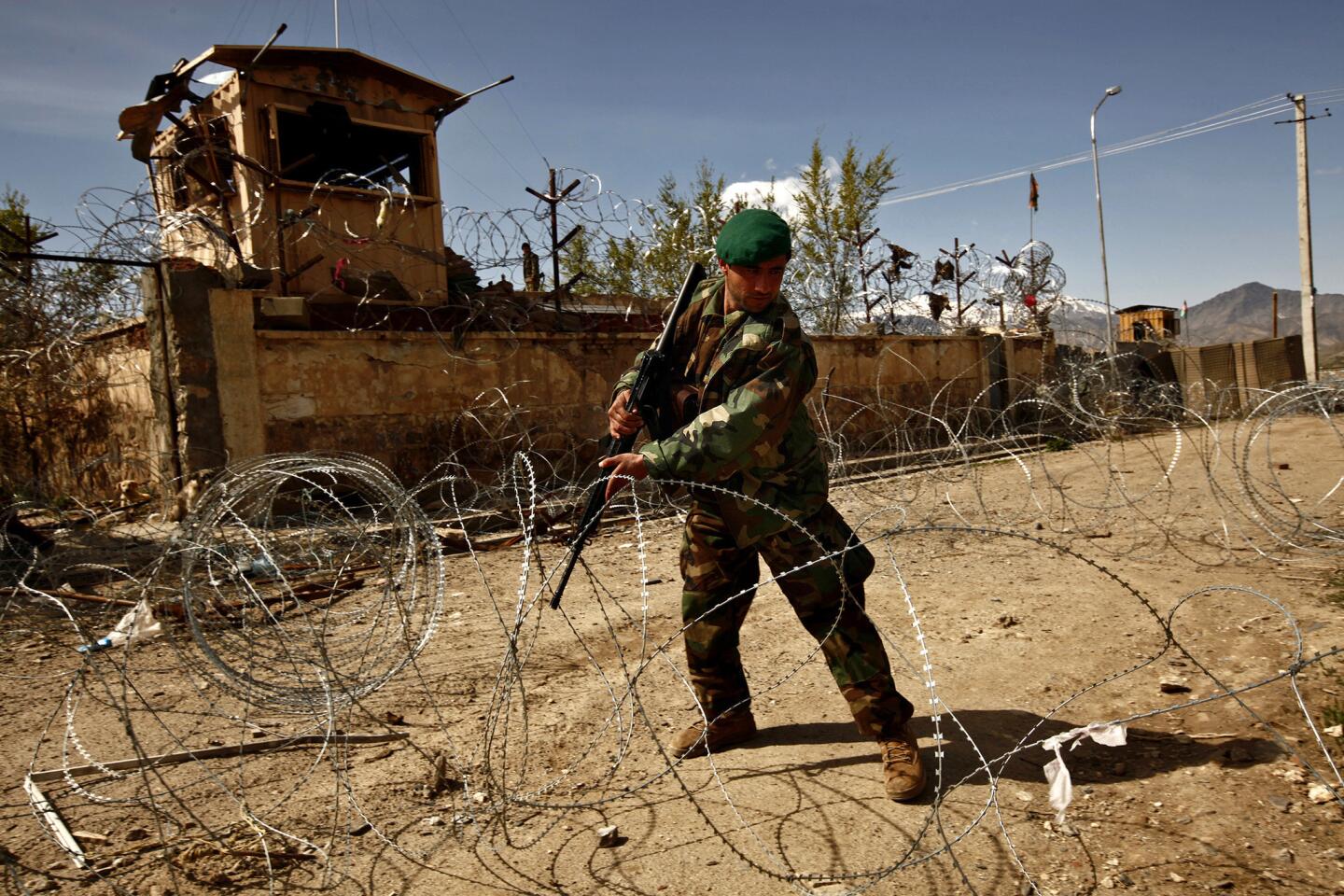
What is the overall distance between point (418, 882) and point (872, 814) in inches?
46.3

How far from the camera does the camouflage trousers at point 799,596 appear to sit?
95.3 inches

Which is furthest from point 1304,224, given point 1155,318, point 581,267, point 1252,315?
point 1252,315

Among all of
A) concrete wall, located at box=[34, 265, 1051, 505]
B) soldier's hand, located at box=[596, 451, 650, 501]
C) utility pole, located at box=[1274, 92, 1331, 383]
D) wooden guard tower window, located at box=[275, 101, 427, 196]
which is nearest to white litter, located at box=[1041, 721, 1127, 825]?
soldier's hand, located at box=[596, 451, 650, 501]

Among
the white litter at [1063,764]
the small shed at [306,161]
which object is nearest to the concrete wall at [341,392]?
the small shed at [306,161]

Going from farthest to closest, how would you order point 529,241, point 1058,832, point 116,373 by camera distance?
point 529,241 → point 116,373 → point 1058,832

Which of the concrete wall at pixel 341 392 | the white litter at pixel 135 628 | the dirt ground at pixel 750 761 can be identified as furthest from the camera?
the concrete wall at pixel 341 392

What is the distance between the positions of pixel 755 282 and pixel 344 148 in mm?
9538

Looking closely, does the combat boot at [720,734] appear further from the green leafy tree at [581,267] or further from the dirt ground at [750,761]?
the green leafy tree at [581,267]

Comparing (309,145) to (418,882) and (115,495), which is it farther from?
(418,882)

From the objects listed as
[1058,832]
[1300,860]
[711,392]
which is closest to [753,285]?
[711,392]

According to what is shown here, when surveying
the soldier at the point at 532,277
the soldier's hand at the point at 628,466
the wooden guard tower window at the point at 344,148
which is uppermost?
the wooden guard tower window at the point at 344,148

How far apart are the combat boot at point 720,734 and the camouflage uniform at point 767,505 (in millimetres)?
96

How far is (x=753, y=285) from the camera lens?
2.44 metres

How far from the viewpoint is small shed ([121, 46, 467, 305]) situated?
866 cm
